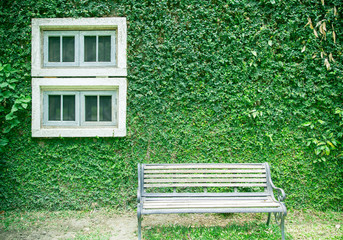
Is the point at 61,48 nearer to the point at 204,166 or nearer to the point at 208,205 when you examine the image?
the point at 204,166

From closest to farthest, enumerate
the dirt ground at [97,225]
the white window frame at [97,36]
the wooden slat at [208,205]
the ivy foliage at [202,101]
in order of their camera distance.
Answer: the wooden slat at [208,205] → the dirt ground at [97,225] → the ivy foliage at [202,101] → the white window frame at [97,36]

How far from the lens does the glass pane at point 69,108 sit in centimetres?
423

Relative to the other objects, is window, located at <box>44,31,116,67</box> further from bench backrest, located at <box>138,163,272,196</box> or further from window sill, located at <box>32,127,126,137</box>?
bench backrest, located at <box>138,163,272,196</box>

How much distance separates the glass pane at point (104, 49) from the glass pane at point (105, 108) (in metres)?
0.69

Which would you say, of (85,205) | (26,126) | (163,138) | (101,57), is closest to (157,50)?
(101,57)

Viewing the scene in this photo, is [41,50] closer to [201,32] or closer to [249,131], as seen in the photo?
[201,32]

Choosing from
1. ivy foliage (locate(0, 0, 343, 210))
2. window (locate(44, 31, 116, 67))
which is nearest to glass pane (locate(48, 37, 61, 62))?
window (locate(44, 31, 116, 67))

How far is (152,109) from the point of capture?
4.04 meters

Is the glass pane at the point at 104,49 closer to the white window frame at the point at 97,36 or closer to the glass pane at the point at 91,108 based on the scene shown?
the white window frame at the point at 97,36

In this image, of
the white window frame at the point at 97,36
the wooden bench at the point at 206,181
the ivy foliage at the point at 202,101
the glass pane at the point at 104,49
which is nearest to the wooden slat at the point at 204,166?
the wooden bench at the point at 206,181

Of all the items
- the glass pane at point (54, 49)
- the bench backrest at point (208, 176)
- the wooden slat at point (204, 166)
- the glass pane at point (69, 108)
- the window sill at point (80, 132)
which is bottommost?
the bench backrest at point (208, 176)

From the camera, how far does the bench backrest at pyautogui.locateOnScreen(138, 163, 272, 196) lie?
11.9 feet

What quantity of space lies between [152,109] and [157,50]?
0.98 metres

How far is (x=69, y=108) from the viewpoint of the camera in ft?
13.9
